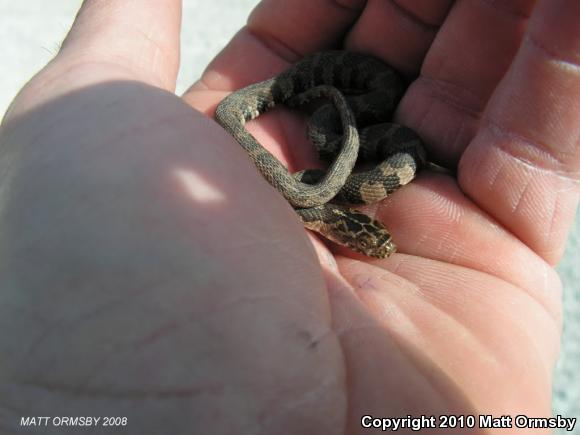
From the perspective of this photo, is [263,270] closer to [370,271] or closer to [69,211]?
[69,211]

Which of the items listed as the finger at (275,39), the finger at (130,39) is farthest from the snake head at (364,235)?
the finger at (275,39)

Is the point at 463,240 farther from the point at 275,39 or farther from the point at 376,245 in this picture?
the point at 275,39

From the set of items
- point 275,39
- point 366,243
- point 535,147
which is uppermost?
point 535,147

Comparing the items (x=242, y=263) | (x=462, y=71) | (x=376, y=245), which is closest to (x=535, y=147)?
(x=462, y=71)

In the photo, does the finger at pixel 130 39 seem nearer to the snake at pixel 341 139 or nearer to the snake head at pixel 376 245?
the snake at pixel 341 139

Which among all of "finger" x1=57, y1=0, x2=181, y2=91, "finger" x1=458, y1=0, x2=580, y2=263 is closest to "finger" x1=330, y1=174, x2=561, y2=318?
"finger" x1=458, y1=0, x2=580, y2=263

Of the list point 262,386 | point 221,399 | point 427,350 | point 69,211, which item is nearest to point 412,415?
point 427,350

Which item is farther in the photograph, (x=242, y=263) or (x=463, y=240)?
(x=463, y=240)
